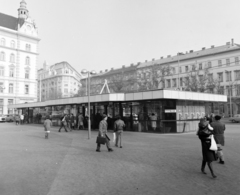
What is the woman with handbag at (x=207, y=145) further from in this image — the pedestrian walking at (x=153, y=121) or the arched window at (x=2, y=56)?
the arched window at (x=2, y=56)

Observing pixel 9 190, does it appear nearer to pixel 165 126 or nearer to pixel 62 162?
pixel 62 162

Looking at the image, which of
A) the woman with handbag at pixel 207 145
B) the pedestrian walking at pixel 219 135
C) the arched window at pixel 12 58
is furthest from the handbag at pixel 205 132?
the arched window at pixel 12 58

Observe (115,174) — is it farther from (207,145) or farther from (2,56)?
(2,56)

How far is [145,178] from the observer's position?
6.50 m

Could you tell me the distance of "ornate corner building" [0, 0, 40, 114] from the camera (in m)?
57.6

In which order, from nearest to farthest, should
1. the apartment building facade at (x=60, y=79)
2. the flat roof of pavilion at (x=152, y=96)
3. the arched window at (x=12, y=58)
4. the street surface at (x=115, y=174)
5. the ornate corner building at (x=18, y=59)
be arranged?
the street surface at (x=115, y=174) < the flat roof of pavilion at (x=152, y=96) < the ornate corner building at (x=18, y=59) < the arched window at (x=12, y=58) < the apartment building facade at (x=60, y=79)

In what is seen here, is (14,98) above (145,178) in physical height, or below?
above

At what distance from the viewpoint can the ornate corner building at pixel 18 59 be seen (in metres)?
57.6

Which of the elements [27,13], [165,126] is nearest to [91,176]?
[165,126]

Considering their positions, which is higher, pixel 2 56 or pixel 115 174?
pixel 2 56

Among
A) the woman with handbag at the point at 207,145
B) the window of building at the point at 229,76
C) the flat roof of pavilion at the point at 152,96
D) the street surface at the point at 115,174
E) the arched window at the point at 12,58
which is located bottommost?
the street surface at the point at 115,174

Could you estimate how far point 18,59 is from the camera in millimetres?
60438

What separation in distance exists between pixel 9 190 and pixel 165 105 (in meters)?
15.5

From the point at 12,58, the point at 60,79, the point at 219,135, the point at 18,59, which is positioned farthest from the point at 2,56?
the point at 219,135
